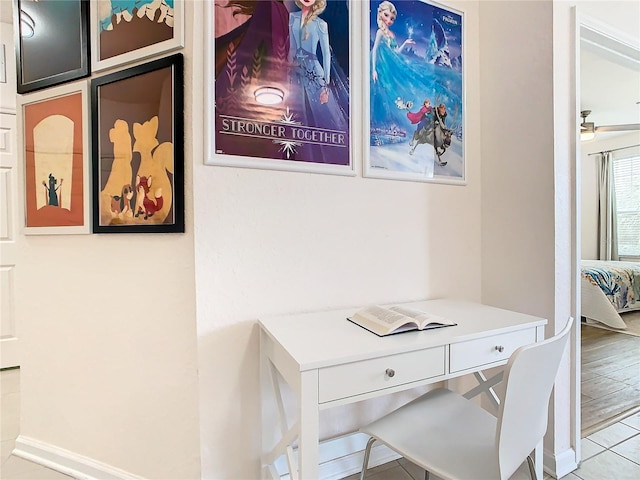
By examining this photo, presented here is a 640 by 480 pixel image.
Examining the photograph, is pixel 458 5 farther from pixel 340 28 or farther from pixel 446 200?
pixel 446 200

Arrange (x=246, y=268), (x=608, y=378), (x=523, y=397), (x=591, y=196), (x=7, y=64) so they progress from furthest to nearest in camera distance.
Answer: (x=591, y=196) → (x=7, y=64) → (x=608, y=378) → (x=246, y=268) → (x=523, y=397)

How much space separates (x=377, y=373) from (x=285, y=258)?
0.58 metres

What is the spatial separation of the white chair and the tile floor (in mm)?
505

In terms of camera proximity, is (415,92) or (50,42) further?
(415,92)

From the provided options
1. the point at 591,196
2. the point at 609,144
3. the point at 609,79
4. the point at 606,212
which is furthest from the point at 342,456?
the point at 609,144

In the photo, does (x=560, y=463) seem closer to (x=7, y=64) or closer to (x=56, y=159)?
(x=56, y=159)

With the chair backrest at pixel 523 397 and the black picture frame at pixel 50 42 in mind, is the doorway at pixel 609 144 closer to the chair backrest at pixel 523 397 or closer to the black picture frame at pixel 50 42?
the chair backrest at pixel 523 397

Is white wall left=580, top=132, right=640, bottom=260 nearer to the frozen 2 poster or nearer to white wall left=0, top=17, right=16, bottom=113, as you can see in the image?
the frozen 2 poster

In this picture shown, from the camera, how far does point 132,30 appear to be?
4.28 ft

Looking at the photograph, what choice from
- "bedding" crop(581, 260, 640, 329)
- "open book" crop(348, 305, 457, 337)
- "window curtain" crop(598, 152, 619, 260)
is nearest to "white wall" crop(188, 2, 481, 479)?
"open book" crop(348, 305, 457, 337)

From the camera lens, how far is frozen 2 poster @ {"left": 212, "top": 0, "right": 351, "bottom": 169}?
4.08ft

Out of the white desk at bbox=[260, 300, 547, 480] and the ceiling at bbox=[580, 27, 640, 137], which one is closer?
the white desk at bbox=[260, 300, 547, 480]

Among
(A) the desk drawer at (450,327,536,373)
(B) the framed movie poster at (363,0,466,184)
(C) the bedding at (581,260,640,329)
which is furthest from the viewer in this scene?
(C) the bedding at (581,260,640,329)

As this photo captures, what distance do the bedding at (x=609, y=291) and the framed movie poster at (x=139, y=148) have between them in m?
4.01
